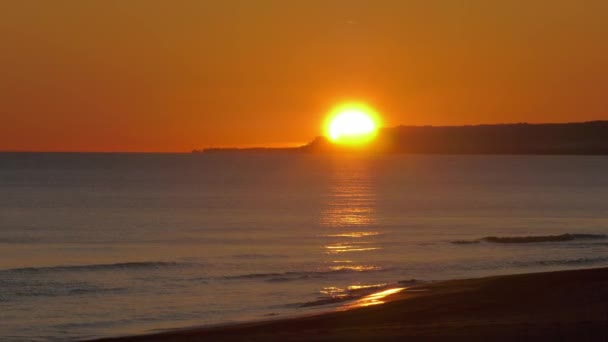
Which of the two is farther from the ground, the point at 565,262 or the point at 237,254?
the point at 237,254

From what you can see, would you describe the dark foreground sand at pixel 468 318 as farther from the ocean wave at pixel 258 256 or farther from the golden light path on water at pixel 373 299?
the ocean wave at pixel 258 256

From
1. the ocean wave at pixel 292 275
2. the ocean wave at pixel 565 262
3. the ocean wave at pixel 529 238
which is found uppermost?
the ocean wave at pixel 529 238

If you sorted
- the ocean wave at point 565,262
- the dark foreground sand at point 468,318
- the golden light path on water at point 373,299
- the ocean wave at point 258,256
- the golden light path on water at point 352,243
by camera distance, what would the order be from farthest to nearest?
the ocean wave at point 258,256
the ocean wave at point 565,262
the golden light path on water at point 352,243
the golden light path on water at point 373,299
the dark foreground sand at point 468,318

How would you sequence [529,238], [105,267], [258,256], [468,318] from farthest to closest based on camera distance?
[529,238], [258,256], [105,267], [468,318]

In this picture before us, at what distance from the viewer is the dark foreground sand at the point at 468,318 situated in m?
17.8

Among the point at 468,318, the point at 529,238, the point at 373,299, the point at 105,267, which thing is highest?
the point at 529,238

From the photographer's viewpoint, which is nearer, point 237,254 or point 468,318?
point 468,318

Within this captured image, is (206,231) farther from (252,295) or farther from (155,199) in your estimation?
(155,199)

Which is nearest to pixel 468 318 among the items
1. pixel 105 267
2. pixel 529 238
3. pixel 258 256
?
pixel 105 267

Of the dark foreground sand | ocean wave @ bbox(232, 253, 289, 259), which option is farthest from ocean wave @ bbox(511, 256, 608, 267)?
ocean wave @ bbox(232, 253, 289, 259)

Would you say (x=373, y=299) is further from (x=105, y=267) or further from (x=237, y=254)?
(x=237, y=254)

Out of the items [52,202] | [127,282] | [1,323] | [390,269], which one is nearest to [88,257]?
[127,282]

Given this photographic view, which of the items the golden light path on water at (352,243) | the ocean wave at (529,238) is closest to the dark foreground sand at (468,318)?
the golden light path on water at (352,243)

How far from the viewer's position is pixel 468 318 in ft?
66.9
